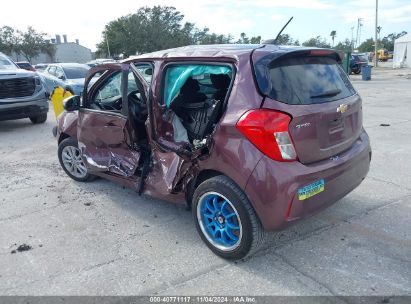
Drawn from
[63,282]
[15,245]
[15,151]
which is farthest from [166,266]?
[15,151]

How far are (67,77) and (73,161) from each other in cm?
1011

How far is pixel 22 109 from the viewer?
378 inches

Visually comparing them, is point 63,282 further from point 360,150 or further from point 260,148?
point 360,150

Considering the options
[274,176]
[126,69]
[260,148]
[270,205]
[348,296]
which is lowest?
[348,296]

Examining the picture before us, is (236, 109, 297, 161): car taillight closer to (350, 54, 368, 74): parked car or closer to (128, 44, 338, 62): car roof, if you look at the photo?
(128, 44, 338, 62): car roof

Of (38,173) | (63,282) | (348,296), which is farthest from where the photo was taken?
(38,173)

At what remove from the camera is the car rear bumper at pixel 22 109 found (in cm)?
930

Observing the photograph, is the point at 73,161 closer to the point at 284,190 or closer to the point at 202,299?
the point at 202,299

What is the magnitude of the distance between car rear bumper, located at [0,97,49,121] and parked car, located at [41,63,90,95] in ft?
11.3

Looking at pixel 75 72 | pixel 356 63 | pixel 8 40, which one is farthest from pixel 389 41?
pixel 75 72

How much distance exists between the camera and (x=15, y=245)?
12.2 feet

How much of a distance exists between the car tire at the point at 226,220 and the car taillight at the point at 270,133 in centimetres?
42

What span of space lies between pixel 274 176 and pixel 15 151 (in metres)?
6.42

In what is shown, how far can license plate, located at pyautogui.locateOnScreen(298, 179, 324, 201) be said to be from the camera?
115 inches
